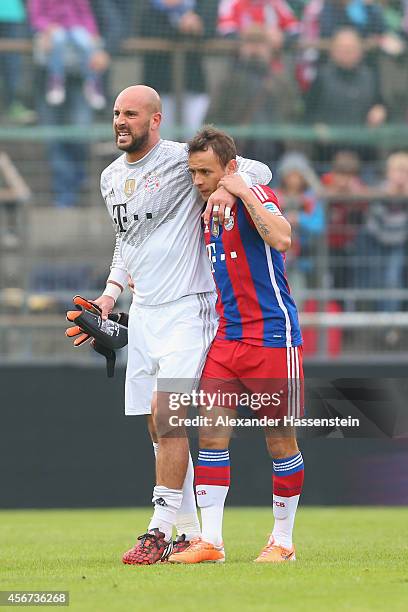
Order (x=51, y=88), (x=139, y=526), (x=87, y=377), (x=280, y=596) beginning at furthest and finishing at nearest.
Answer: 1. (x=51, y=88)
2. (x=87, y=377)
3. (x=139, y=526)
4. (x=280, y=596)

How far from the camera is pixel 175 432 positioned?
21.4ft

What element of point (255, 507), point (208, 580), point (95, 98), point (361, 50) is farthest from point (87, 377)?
point (208, 580)

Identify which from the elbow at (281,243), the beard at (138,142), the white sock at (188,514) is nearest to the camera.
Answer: the elbow at (281,243)

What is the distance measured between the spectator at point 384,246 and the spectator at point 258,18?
2.17 metres

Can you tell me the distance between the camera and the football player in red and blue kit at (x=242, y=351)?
6.36 metres

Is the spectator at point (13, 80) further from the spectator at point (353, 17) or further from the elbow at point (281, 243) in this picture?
the elbow at point (281, 243)

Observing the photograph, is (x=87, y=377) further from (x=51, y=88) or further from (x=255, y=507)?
(x=51, y=88)

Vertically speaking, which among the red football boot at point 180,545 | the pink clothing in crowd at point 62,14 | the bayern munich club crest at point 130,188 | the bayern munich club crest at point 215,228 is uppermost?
the pink clothing in crowd at point 62,14

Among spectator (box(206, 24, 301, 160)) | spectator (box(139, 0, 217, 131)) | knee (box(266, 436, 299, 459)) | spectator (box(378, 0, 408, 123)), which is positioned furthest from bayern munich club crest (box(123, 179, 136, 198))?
spectator (box(378, 0, 408, 123))

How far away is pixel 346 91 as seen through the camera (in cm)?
1322

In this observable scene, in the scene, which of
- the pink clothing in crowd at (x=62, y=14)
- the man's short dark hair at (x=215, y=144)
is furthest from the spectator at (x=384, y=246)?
the man's short dark hair at (x=215, y=144)

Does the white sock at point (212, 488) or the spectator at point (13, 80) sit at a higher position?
the spectator at point (13, 80)

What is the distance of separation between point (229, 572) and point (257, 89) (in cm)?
814

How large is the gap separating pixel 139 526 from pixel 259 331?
3.83 metres
